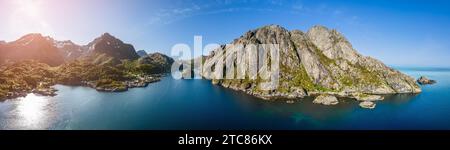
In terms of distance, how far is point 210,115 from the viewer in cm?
11219

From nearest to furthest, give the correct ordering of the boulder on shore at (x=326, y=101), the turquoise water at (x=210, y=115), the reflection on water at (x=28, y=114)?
the reflection on water at (x=28, y=114) < the turquoise water at (x=210, y=115) < the boulder on shore at (x=326, y=101)

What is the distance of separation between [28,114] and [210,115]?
247 feet

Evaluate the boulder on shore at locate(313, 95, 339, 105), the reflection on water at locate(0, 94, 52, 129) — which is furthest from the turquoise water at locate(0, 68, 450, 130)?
the boulder on shore at locate(313, 95, 339, 105)

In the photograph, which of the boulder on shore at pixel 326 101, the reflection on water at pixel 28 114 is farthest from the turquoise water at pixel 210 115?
the boulder on shore at pixel 326 101

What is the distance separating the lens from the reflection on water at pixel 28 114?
309ft

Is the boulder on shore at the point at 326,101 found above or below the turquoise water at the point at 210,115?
above

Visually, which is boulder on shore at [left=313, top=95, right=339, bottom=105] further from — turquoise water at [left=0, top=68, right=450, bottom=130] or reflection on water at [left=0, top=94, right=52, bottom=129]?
reflection on water at [left=0, top=94, right=52, bottom=129]

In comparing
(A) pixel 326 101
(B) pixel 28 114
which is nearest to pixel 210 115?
(A) pixel 326 101

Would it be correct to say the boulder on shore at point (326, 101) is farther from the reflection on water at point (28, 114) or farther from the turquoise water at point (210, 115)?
the reflection on water at point (28, 114)
